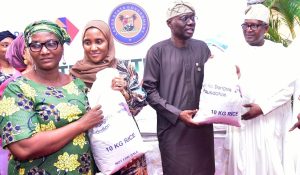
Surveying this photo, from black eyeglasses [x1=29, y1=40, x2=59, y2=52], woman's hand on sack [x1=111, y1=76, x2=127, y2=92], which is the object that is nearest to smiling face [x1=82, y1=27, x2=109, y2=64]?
woman's hand on sack [x1=111, y1=76, x2=127, y2=92]

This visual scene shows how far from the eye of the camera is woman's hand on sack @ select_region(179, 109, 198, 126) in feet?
9.75

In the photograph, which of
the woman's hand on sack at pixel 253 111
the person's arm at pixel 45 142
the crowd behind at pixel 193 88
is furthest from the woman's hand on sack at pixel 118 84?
the woman's hand on sack at pixel 253 111

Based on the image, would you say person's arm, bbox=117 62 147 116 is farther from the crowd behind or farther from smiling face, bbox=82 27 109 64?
smiling face, bbox=82 27 109 64

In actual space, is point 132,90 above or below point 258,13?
below

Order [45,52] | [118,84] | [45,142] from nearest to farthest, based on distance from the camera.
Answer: [45,142], [45,52], [118,84]

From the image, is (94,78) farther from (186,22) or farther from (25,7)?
(25,7)

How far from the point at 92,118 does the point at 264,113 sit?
1765 millimetres

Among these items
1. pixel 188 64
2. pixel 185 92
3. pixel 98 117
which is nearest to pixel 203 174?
pixel 185 92

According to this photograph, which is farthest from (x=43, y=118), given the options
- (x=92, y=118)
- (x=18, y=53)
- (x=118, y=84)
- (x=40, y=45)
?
(x=18, y=53)

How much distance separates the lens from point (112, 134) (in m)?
2.09

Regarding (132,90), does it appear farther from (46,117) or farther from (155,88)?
(46,117)

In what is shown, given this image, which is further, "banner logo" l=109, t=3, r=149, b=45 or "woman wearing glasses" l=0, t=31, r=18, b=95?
"banner logo" l=109, t=3, r=149, b=45

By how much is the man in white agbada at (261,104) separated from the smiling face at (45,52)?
1.86 metres

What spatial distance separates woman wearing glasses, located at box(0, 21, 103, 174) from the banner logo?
267 cm
